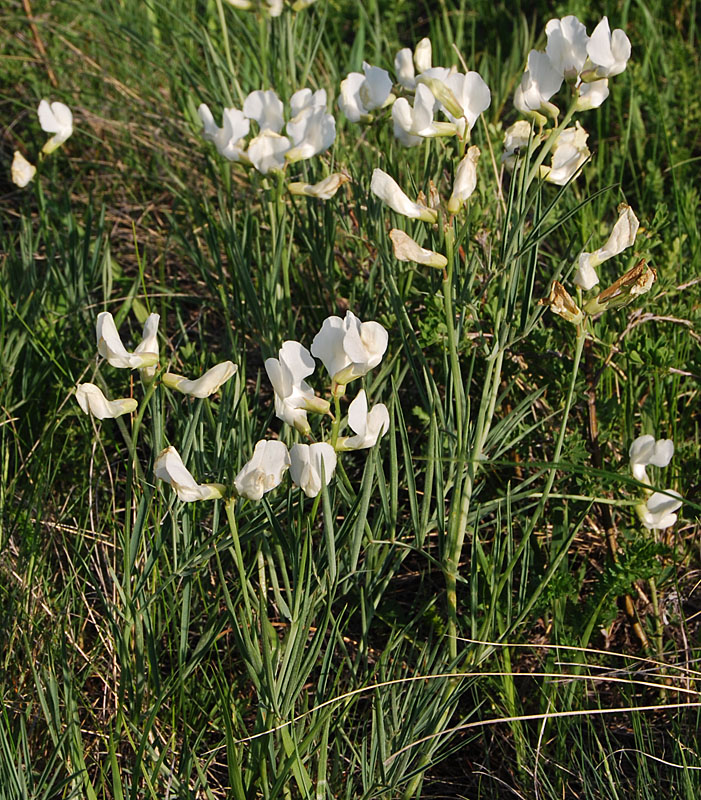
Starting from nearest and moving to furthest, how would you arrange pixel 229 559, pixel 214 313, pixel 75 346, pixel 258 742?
pixel 258 742 < pixel 229 559 < pixel 75 346 < pixel 214 313

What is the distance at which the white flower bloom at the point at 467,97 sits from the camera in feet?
4.11

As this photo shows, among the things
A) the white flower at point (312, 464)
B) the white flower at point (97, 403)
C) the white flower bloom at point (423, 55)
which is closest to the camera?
the white flower at point (312, 464)

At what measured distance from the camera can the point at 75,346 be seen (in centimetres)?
204

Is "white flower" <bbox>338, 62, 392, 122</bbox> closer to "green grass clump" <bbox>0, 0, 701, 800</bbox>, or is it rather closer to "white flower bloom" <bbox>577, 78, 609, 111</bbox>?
"green grass clump" <bbox>0, 0, 701, 800</bbox>

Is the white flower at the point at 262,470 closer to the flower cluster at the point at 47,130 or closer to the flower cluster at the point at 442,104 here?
the flower cluster at the point at 442,104

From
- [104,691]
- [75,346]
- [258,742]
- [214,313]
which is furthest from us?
[214,313]

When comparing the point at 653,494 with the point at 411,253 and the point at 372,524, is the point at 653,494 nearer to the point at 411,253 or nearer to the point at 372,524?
the point at 372,524

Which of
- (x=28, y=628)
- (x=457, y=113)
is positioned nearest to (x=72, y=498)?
(x=28, y=628)

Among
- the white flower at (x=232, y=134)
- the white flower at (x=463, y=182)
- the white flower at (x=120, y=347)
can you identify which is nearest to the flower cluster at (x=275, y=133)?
the white flower at (x=232, y=134)

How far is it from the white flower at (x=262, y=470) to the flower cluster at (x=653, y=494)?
593 millimetres

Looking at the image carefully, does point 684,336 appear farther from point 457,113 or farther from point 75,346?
point 75,346

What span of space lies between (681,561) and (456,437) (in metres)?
0.66

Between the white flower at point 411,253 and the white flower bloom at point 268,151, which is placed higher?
the white flower bloom at point 268,151

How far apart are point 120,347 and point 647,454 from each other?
809 millimetres
